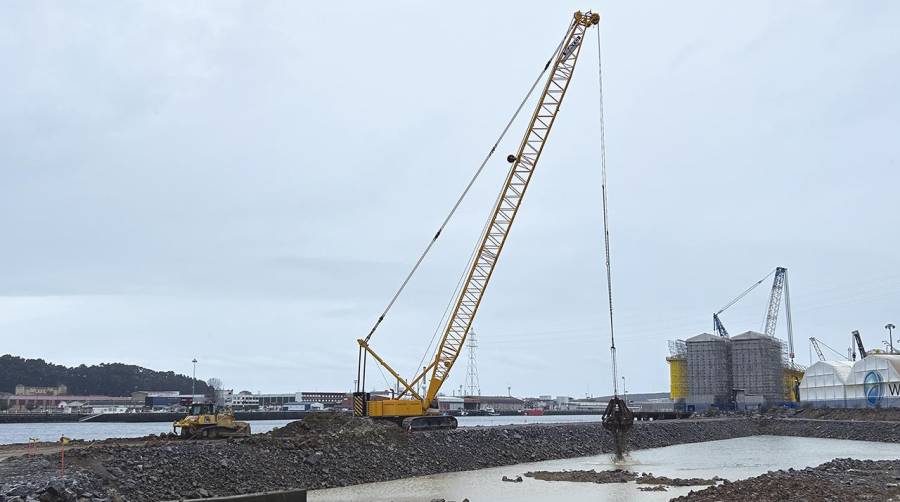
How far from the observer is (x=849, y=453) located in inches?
1832

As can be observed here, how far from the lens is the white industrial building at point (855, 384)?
76188 mm

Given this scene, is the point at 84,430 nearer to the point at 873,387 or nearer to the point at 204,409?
the point at 204,409

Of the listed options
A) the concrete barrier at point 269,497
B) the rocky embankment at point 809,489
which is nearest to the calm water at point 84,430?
the concrete barrier at point 269,497

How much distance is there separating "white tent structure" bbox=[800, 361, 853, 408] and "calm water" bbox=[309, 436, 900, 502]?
25.9 metres

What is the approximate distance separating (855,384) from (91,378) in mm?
149744

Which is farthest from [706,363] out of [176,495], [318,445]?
[176,495]

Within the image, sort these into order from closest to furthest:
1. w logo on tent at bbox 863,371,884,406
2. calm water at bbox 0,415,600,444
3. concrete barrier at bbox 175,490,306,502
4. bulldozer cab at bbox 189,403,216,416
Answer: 1. concrete barrier at bbox 175,490,306,502
2. bulldozer cab at bbox 189,403,216,416
3. calm water at bbox 0,415,600,444
4. w logo on tent at bbox 863,371,884,406

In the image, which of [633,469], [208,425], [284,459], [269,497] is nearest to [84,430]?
[208,425]

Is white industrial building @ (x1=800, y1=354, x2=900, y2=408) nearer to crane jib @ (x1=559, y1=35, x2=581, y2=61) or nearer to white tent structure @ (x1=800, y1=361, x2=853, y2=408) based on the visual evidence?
white tent structure @ (x1=800, y1=361, x2=853, y2=408)

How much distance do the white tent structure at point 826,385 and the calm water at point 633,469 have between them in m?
25.9

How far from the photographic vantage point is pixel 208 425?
35.9 m

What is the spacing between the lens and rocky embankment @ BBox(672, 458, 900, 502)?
21.9 meters

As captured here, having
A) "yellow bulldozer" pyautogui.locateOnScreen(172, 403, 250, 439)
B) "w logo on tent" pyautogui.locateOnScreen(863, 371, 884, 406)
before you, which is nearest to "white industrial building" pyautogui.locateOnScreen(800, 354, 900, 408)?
"w logo on tent" pyautogui.locateOnScreen(863, 371, 884, 406)

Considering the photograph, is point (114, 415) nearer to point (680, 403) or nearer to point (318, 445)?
point (680, 403)
